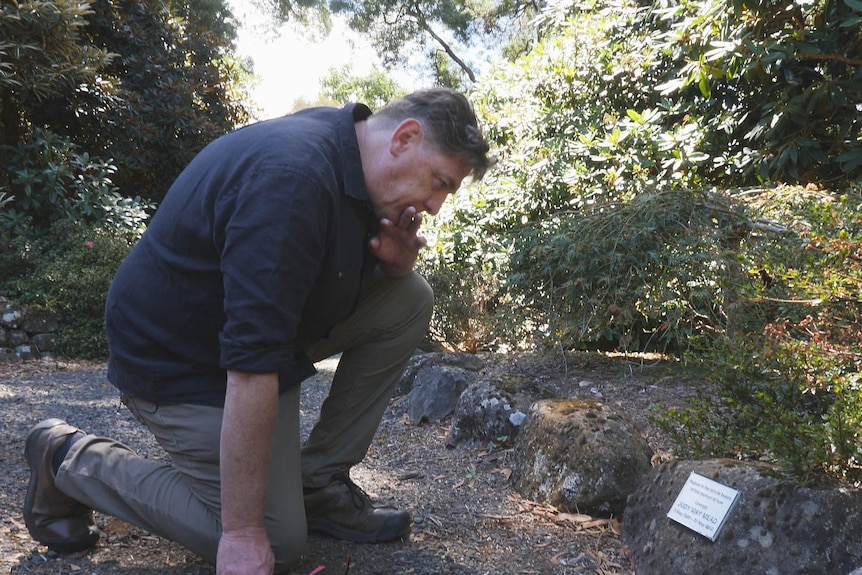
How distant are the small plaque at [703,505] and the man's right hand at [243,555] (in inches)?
47.9

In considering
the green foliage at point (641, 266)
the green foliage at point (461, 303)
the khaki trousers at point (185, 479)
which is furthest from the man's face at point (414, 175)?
the green foliage at point (461, 303)

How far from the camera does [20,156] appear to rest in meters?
7.59

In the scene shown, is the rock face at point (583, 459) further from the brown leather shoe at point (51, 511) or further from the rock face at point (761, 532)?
the brown leather shoe at point (51, 511)

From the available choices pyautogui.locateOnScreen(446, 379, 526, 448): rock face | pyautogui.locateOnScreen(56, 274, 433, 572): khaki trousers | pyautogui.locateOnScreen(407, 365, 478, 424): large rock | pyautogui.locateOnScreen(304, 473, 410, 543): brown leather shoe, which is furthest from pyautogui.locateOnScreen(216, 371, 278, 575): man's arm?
pyautogui.locateOnScreen(407, 365, 478, 424): large rock

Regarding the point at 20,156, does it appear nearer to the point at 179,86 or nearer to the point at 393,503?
the point at 179,86

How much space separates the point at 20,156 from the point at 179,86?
2.32 metres

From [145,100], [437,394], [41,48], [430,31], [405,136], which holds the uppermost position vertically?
[430,31]

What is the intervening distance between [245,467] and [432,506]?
1.32 meters

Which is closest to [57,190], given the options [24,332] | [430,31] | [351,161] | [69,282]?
[69,282]

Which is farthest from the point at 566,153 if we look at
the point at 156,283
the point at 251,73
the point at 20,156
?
the point at 251,73

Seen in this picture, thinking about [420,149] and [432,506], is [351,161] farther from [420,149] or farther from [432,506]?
[432,506]

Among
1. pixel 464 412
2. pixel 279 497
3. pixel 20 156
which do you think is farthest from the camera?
pixel 20 156

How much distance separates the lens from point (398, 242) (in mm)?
2309

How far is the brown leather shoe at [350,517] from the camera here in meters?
2.50
